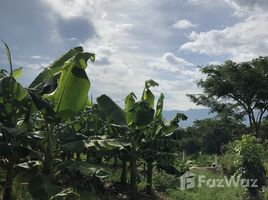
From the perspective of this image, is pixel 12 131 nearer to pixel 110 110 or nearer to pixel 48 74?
pixel 48 74

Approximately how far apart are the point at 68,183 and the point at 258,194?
483cm

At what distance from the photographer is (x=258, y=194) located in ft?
37.7

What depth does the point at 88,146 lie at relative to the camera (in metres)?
7.68

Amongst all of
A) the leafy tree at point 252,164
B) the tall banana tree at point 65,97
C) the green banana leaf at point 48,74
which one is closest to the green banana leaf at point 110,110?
the green banana leaf at point 48,74

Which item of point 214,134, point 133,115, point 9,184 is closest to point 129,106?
point 133,115

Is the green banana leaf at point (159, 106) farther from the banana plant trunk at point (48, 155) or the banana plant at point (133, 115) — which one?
the banana plant trunk at point (48, 155)

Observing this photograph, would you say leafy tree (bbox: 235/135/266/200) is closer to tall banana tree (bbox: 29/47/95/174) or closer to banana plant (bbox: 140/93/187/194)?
banana plant (bbox: 140/93/187/194)

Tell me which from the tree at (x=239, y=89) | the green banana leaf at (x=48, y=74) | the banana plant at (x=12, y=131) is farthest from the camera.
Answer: the tree at (x=239, y=89)

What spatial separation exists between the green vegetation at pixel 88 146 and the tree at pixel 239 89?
447 inches

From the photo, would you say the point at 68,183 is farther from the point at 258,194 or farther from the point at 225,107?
the point at 225,107

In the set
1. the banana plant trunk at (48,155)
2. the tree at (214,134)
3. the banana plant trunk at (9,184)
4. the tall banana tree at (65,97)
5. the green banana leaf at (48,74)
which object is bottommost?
the banana plant trunk at (9,184)

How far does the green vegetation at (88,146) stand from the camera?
6.96 meters

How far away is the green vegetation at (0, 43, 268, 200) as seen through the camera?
22.9 ft

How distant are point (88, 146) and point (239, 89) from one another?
82.7 feet
